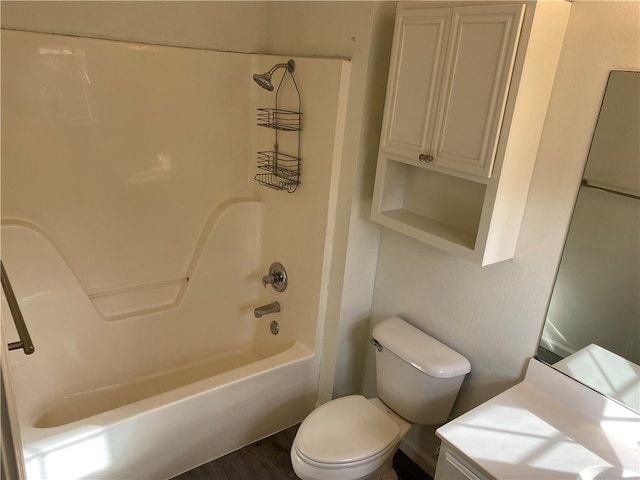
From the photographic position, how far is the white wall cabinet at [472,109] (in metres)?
1.37

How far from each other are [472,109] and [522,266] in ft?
1.79

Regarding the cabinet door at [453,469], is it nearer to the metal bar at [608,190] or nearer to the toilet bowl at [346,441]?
the toilet bowl at [346,441]

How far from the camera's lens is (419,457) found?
2152mm

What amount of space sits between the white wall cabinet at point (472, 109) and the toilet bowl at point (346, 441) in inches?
28.1

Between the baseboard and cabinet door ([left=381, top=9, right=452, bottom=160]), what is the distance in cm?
130

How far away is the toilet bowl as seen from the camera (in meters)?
1.67

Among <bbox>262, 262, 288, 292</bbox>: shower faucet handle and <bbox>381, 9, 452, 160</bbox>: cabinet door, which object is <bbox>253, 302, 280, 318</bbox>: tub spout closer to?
Answer: <bbox>262, 262, 288, 292</bbox>: shower faucet handle

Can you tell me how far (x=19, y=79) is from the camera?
1.87 meters

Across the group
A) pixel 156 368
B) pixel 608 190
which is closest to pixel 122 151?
pixel 156 368

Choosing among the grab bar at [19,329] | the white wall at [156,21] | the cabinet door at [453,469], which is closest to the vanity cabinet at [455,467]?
the cabinet door at [453,469]

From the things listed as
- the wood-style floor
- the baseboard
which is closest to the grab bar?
the wood-style floor

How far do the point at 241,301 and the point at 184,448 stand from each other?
32.4 inches

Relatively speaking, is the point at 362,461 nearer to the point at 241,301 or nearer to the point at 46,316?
the point at 241,301

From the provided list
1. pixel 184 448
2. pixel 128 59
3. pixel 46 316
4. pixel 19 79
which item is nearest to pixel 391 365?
pixel 184 448
